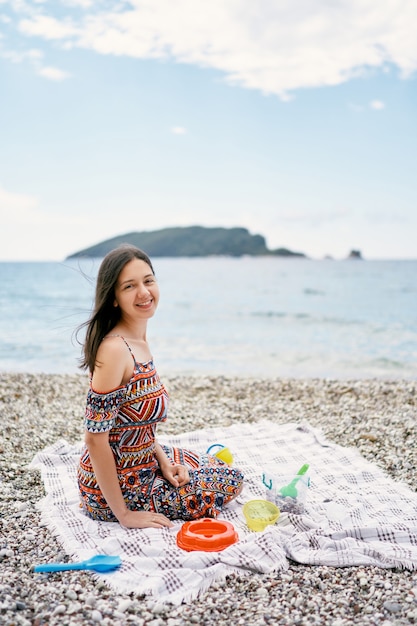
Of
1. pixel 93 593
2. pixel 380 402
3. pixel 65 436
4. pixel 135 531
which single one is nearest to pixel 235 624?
pixel 93 593

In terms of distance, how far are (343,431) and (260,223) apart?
59985 mm

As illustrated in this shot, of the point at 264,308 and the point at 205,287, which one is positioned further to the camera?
the point at 205,287

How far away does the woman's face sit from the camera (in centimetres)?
359

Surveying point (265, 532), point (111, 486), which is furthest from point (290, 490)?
point (111, 486)

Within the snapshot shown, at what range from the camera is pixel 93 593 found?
2961 millimetres

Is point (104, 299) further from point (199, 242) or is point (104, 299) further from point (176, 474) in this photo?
point (199, 242)

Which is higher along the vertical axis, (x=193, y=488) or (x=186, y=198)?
(x=186, y=198)

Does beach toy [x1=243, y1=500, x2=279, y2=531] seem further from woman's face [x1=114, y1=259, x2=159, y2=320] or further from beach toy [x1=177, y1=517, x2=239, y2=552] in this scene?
woman's face [x1=114, y1=259, x2=159, y2=320]

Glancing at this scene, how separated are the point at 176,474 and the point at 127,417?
64 cm

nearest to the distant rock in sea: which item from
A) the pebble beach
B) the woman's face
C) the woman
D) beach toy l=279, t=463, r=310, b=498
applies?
the pebble beach

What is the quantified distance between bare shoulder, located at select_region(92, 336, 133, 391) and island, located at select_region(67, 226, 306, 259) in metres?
50.6

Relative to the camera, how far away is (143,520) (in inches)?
145

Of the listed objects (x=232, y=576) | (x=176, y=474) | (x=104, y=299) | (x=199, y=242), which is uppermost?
(x=199, y=242)

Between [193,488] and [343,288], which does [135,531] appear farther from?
[343,288]
